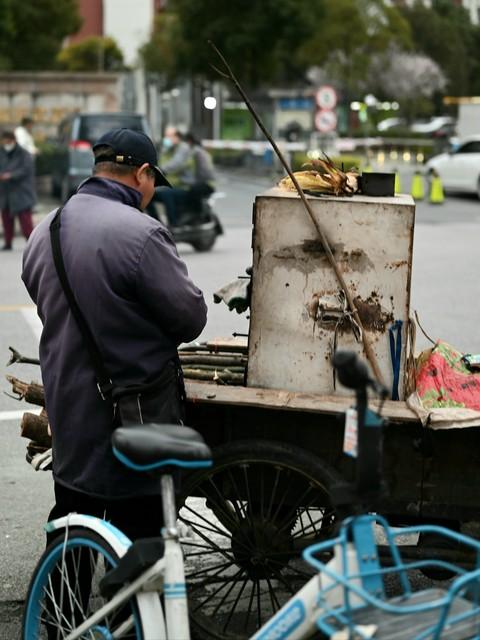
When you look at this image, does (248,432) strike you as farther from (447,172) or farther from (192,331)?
(447,172)

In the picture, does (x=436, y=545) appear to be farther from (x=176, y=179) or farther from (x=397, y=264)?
(x=176, y=179)

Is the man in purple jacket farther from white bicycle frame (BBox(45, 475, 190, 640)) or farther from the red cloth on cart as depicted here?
the red cloth on cart

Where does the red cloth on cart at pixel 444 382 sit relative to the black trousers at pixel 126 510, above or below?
above

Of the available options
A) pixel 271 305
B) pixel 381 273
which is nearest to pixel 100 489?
pixel 271 305

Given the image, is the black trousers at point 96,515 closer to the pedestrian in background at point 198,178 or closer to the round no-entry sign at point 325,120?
the pedestrian in background at point 198,178

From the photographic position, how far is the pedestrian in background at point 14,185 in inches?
690

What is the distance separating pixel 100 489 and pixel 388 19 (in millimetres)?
71102

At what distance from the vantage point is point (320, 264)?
4.22 m

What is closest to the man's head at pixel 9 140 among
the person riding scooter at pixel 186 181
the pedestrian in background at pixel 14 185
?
the pedestrian in background at pixel 14 185

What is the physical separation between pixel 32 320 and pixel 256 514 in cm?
745

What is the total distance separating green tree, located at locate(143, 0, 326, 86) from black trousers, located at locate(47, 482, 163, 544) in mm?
38875

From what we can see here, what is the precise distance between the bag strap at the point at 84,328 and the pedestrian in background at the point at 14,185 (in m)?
13.9

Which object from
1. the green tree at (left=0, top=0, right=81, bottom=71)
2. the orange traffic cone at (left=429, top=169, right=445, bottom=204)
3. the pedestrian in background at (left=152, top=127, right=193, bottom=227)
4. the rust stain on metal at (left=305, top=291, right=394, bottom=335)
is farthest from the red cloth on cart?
the green tree at (left=0, top=0, right=81, bottom=71)

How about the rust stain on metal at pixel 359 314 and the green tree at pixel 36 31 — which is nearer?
the rust stain on metal at pixel 359 314
